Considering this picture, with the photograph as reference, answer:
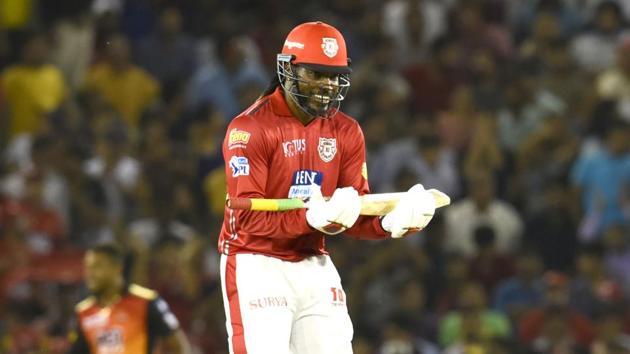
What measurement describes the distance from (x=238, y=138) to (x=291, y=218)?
0.47 metres

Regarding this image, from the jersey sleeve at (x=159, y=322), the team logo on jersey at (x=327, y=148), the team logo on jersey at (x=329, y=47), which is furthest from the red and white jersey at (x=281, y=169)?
the jersey sleeve at (x=159, y=322)

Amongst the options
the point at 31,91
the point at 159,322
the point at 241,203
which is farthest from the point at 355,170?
the point at 31,91

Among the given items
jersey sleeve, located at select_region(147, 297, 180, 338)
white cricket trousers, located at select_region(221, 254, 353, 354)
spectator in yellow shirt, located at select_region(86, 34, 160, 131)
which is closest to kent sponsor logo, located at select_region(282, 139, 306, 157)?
white cricket trousers, located at select_region(221, 254, 353, 354)

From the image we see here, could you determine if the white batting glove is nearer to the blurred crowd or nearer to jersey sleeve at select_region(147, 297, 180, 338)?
jersey sleeve at select_region(147, 297, 180, 338)

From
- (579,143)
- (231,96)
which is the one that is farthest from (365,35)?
(579,143)

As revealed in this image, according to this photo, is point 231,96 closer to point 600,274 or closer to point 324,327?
point 600,274

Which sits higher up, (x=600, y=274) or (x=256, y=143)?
(x=256, y=143)

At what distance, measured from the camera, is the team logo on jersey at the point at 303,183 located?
23.4 ft

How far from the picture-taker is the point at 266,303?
22.9ft

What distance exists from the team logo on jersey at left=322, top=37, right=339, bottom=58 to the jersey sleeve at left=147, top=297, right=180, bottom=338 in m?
2.72

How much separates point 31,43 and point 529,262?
532 cm

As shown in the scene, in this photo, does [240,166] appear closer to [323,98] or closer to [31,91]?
[323,98]

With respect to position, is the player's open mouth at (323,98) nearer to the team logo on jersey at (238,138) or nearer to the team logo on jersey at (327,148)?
the team logo on jersey at (327,148)

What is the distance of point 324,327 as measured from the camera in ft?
23.1
